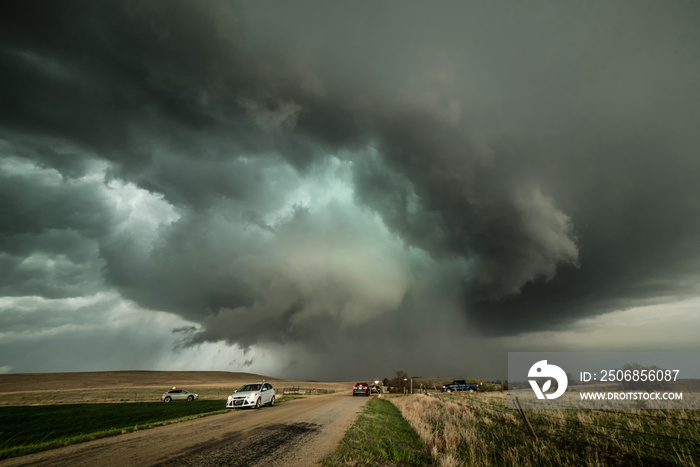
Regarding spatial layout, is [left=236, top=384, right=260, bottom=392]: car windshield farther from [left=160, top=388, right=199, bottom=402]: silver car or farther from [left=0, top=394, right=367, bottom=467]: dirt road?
[left=160, top=388, right=199, bottom=402]: silver car

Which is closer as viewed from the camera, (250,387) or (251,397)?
(251,397)

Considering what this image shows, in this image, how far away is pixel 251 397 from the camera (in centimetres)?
2442

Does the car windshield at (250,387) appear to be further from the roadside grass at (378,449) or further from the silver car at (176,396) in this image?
the silver car at (176,396)

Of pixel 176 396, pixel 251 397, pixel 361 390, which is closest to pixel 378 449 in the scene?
pixel 251 397

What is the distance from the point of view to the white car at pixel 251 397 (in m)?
24.1

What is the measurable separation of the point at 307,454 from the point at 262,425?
6.66m

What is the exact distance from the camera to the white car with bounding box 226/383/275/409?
24.1 metres

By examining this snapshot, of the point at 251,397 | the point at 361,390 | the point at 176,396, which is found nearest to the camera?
the point at 251,397

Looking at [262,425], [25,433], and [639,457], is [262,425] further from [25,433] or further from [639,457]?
[639,457]

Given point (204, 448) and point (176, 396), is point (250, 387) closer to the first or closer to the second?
point (204, 448)

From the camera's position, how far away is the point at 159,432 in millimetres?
12875

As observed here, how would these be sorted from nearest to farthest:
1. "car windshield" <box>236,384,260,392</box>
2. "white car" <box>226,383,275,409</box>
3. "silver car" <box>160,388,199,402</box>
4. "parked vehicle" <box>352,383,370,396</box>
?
"white car" <box>226,383,275,409</box> < "car windshield" <box>236,384,260,392</box> < "silver car" <box>160,388,199,402</box> < "parked vehicle" <box>352,383,370,396</box>

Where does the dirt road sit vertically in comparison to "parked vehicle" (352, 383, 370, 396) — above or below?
above

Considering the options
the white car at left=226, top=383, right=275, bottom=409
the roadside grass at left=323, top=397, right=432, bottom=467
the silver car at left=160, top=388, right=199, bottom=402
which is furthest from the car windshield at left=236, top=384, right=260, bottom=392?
the silver car at left=160, top=388, right=199, bottom=402
